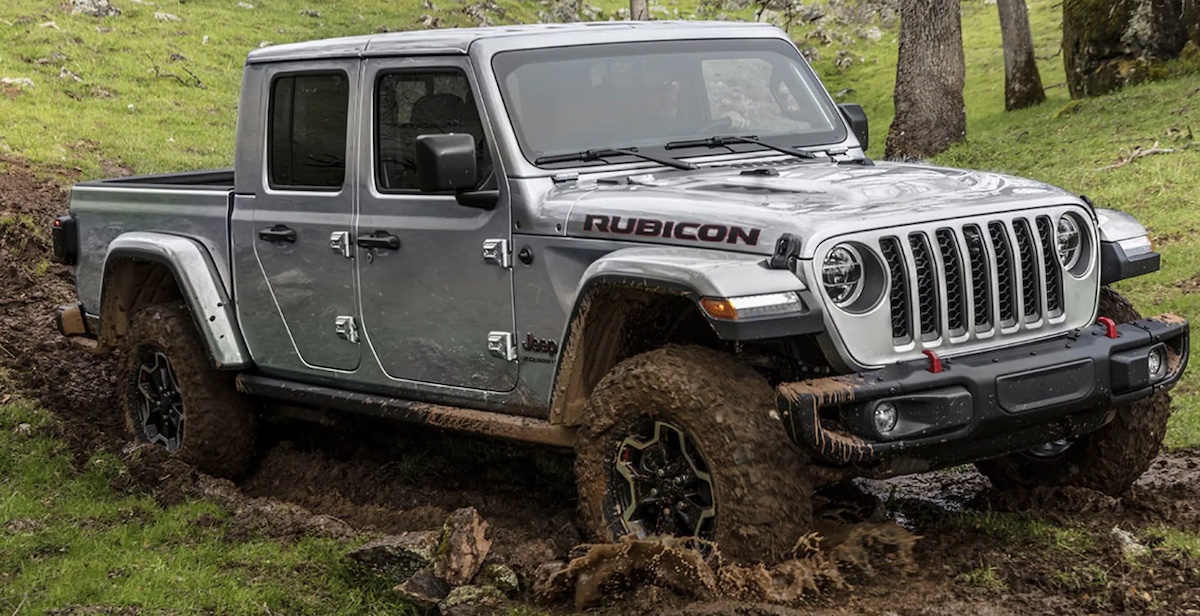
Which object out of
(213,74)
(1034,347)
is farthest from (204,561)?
(213,74)

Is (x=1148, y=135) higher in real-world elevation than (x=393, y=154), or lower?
lower

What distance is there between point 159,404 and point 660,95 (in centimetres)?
313

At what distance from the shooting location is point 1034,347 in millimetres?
5016

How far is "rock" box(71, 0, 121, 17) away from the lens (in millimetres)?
23547

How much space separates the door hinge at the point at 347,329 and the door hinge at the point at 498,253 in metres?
0.92

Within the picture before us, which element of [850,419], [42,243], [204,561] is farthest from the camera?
[42,243]

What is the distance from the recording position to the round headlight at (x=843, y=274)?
185 inches

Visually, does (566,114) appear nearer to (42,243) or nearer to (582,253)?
(582,253)

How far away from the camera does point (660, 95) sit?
Result: 19.7 feet

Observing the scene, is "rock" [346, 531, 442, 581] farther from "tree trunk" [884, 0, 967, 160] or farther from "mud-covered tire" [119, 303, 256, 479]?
"tree trunk" [884, 0, 967, 160]

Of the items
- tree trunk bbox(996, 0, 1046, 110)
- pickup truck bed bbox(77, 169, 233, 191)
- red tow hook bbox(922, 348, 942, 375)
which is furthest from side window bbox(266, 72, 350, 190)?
tree trunk bbox(996, 0, 1046, 110)

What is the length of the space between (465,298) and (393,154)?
77 centimetres

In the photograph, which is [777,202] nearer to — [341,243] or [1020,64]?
[341,243]

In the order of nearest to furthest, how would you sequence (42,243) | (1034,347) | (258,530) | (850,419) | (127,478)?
(850,419) → (1034,347) → (258,530) → (127,478) → (42,243)
